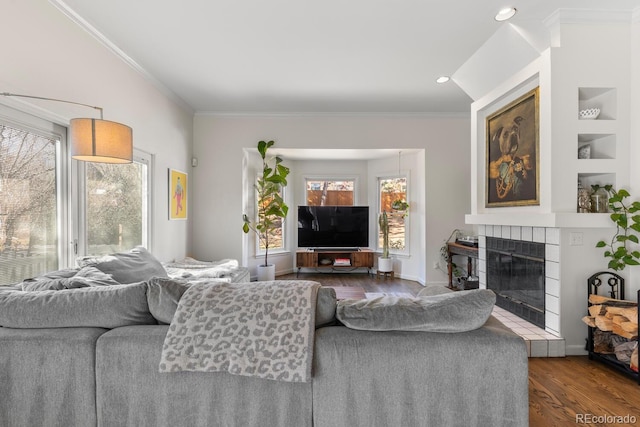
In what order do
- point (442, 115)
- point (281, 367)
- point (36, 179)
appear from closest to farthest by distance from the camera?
point (281, 367) < point (36, 179) < point (442, 115)

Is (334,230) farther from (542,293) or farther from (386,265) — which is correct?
(542,293)

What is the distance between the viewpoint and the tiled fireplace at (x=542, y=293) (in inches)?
101

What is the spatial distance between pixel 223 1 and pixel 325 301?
2.32m

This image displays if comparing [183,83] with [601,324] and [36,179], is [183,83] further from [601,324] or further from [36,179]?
[601,324]

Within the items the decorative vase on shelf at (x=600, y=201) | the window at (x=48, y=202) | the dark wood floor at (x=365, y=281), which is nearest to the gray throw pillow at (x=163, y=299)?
the window at (x=48, y=202)

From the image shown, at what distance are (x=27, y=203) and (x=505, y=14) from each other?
152 inches

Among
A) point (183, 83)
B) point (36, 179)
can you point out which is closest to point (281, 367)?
point (36, 179)

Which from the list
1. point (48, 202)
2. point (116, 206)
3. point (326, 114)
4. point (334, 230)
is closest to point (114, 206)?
point (116, 206)

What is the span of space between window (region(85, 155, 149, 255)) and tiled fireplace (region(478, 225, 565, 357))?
12.7ft

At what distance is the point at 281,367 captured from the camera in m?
1.27

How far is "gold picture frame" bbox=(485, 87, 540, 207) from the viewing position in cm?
283

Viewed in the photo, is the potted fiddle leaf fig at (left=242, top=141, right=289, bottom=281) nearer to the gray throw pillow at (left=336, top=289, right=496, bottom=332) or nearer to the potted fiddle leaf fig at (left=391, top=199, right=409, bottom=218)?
the potted fiddle leaf fig at (left=391, top=199, right=409, bottom=218)

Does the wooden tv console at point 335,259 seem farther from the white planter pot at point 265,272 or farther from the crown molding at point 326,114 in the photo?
the crown molding at point 326,114

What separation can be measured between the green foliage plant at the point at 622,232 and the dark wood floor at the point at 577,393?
2.67 ft
